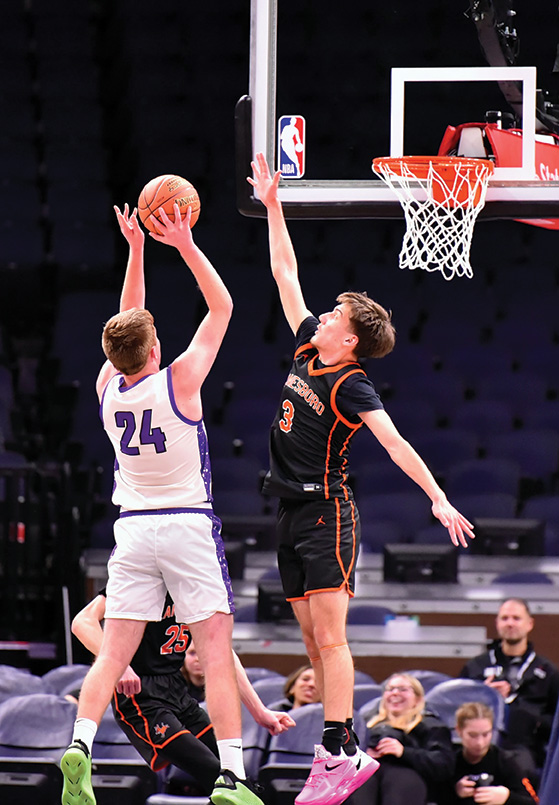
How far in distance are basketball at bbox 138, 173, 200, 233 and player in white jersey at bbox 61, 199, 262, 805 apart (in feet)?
0.22

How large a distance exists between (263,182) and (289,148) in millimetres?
391

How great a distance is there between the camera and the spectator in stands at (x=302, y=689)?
7977 mm

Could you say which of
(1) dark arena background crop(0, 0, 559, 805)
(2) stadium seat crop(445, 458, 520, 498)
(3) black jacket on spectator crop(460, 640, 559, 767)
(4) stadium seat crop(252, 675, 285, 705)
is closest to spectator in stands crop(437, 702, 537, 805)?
(3) black jacket on spectator crop(460, 640, 559, 767)

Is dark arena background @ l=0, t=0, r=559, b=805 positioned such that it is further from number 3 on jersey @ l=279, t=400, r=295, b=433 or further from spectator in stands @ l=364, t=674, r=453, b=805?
number 3 on jersey @ l=279, t=400, r=295, b=433

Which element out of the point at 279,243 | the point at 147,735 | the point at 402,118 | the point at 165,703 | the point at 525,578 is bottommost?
the point at 525,578

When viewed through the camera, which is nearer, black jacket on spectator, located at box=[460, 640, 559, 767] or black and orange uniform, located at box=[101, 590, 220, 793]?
black and orange uniform, located at box=[101, 590, 220, 793]

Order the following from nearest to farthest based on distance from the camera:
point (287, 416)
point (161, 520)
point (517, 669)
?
point (161, 520), point (287, 416), point (517, 669)

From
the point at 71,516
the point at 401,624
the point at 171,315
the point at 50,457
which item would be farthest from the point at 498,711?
the point at 171,315

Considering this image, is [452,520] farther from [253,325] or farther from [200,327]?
[253,325]

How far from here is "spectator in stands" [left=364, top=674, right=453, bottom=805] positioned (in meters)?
7.46

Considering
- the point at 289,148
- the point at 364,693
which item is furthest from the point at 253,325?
the point at 289,148

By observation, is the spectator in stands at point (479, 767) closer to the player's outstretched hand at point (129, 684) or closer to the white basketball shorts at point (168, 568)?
the player's outstretched hand at point (129, 684)

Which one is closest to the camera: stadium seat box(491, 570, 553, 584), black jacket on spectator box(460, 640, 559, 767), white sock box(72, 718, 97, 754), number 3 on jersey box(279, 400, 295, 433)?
white sock box(72, 718, 97, 754)

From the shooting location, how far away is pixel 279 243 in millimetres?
5574
